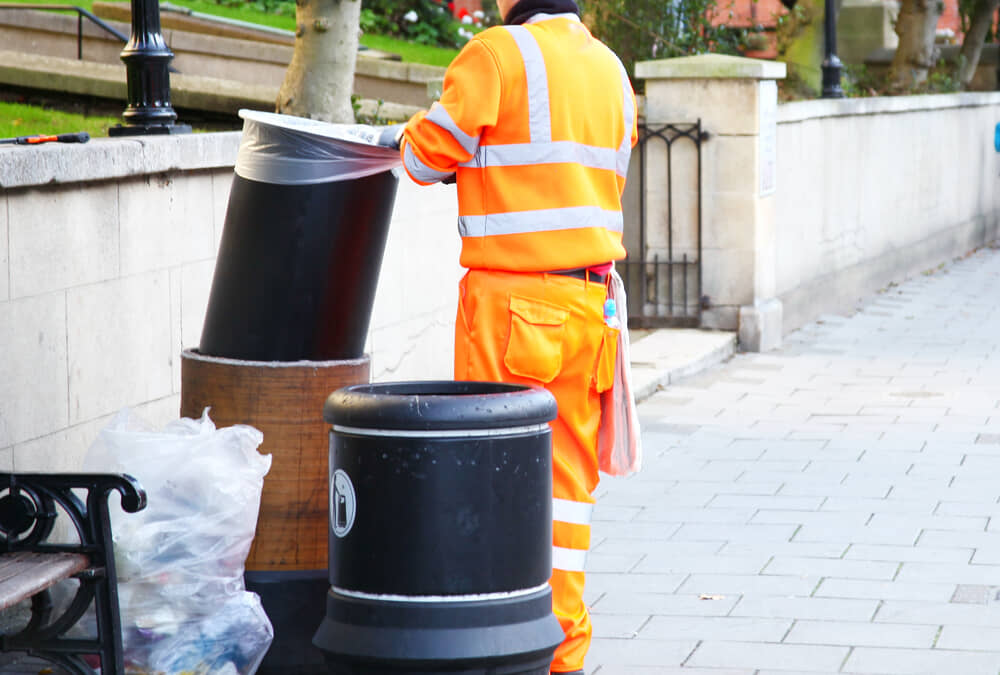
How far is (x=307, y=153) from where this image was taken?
4.33 m

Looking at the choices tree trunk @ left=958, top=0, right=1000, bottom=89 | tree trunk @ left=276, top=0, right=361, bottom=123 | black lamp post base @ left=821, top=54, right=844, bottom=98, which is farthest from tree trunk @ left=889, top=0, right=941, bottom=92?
tree trunk @ left=276, top=0, right=361, bottom=123

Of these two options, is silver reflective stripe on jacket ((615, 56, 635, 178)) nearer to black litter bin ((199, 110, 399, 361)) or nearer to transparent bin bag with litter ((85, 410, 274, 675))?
black litter bin ((199, 110, 399, 361))

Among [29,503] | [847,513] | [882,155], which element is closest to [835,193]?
[882,155]

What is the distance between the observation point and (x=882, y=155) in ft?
49.8

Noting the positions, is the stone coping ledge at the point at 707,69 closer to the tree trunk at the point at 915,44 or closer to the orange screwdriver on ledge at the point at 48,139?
the orange screwdriver on ledge at the point at 48,139

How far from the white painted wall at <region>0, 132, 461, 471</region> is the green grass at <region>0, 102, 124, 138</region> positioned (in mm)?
2664

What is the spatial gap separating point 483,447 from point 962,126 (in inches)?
643

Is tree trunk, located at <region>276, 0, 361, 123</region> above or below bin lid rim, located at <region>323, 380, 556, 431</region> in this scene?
above

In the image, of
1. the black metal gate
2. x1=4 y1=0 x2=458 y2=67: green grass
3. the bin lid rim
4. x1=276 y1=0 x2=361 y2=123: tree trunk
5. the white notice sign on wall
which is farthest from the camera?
x1=4 y1=0 x2=458 y2=67: green grass

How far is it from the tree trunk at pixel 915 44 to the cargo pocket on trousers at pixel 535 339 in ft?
50.2

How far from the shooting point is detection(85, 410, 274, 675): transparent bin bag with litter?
418 cm

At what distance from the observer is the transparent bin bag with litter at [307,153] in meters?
4.32

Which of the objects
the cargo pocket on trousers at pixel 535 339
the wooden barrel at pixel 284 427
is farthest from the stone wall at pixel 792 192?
the wooden barrel at pixel 284 427

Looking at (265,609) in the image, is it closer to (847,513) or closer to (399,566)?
(399,566)
